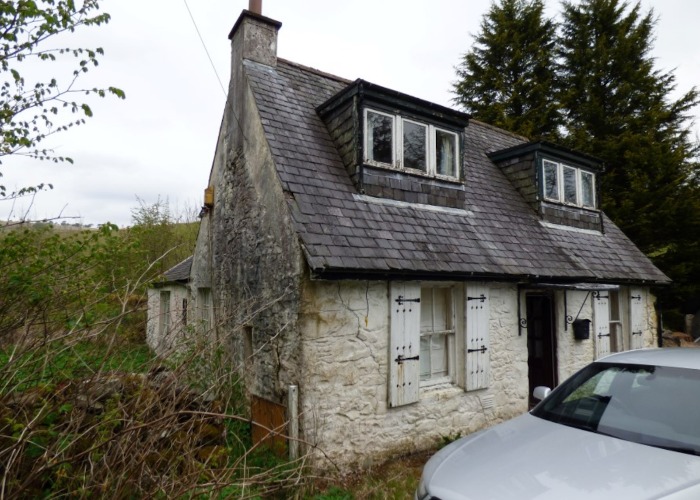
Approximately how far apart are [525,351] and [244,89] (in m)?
6.86

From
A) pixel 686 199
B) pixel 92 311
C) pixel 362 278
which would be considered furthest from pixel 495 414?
pixel 686 199

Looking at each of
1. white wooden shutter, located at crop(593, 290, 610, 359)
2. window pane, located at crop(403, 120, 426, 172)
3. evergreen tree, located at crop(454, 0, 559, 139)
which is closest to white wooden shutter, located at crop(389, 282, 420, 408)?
window pane, located at crop(403, 120, 426, 172)

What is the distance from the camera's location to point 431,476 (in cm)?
297

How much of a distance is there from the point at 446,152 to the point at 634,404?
18.5 feet

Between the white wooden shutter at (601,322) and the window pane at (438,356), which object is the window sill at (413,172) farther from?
the white wooden shutter at (601,322)

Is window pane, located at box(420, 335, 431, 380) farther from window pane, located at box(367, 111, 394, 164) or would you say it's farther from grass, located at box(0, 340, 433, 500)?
window pane, located at box(367, 111, 394, 164)

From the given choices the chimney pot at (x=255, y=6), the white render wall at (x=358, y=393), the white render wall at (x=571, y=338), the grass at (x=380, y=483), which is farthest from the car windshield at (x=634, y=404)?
the chimney pot at (x=255, y=6)

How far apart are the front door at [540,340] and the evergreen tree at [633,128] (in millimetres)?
9686

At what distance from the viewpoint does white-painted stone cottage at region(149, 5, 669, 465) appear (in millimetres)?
5590

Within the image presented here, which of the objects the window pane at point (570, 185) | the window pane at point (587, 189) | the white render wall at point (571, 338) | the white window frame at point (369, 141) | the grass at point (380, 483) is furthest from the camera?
the window pane at point (587, 189)

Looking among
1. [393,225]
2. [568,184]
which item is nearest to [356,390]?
[393,225]

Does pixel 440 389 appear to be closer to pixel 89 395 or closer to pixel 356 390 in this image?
pixel 356 390

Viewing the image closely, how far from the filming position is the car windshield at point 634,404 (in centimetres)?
300

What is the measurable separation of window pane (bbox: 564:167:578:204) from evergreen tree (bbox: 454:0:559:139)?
9205 mm
